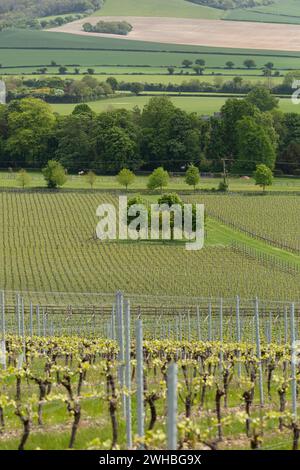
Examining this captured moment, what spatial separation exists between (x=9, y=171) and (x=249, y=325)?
70.7 meters

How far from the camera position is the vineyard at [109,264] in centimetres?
6188

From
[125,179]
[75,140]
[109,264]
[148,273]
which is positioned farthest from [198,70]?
[148,273]

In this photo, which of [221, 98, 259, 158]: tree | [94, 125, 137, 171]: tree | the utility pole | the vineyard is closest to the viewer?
the vineyard

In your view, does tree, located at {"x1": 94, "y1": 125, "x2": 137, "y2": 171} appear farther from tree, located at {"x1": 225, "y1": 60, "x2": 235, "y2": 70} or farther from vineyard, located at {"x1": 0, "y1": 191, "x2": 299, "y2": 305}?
tree, located at {"x1": 225, "y1": 60, "x2": 235, "y2": 70}

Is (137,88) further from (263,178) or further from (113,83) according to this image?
(263,178)

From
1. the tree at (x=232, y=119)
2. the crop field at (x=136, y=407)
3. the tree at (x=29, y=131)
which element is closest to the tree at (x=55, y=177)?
the tree at (x=29, y=131)

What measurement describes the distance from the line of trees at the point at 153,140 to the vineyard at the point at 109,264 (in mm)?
28664

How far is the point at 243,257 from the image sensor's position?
71688 millimetres

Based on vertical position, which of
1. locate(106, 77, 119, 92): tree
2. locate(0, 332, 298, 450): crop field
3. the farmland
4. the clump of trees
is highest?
locate(106, 77, 119, 92): tree

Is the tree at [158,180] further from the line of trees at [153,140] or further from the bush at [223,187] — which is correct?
the line of trees at [153,140]

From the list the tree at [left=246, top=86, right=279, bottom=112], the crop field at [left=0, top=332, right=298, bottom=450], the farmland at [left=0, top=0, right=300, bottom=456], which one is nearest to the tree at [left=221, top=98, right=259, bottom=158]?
the farmland at [left=0, top=0, right=300, bottom=456]

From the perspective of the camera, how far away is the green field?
14800 cm

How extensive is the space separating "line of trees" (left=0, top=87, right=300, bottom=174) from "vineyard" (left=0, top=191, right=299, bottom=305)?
28664mm

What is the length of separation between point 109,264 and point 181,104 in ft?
289
